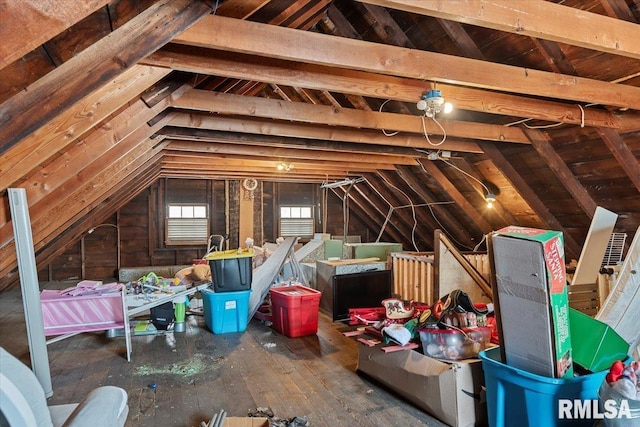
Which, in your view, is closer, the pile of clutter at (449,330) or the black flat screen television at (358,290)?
the pile of clutter at (449,330)

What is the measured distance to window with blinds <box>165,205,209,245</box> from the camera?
735 centimetres

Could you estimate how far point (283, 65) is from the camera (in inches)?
91.3

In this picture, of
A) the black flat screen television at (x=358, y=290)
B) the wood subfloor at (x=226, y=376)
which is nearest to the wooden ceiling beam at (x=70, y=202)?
the wood subfloor at (x=226, y=376)

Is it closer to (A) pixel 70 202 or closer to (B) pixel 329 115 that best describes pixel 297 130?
(B) pixel 329 115

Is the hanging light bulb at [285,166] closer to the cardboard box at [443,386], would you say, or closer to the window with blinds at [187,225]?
the window with blinds at [187,225]

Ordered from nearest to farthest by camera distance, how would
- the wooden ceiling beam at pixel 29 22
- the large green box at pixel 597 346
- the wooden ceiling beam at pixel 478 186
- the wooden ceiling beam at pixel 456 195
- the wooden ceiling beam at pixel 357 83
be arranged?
the wooden ceiling beam at pixel 29 22 → the large green box at pixel 597 346 → the wooden ceiling beam at pixel 357 83 → the wooden ceiling beam at pixel 478 186 → the wooden ceiling beam at pixel 456 195

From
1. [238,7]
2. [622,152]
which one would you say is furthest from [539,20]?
[622,152]

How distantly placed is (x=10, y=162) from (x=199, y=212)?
582 cm

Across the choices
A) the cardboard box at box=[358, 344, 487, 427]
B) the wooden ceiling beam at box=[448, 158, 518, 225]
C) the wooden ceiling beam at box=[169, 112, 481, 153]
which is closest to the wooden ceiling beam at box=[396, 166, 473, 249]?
the wooden ceiling beam at box=[448, 158, 518, 225]

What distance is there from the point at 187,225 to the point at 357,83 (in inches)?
228

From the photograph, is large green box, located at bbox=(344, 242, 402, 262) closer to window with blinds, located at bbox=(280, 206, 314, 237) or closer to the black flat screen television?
the black flat screen television

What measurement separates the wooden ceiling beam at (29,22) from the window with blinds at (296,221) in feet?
23.1

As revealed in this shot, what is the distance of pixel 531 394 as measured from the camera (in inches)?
70.1

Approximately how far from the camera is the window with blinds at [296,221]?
7.96m
